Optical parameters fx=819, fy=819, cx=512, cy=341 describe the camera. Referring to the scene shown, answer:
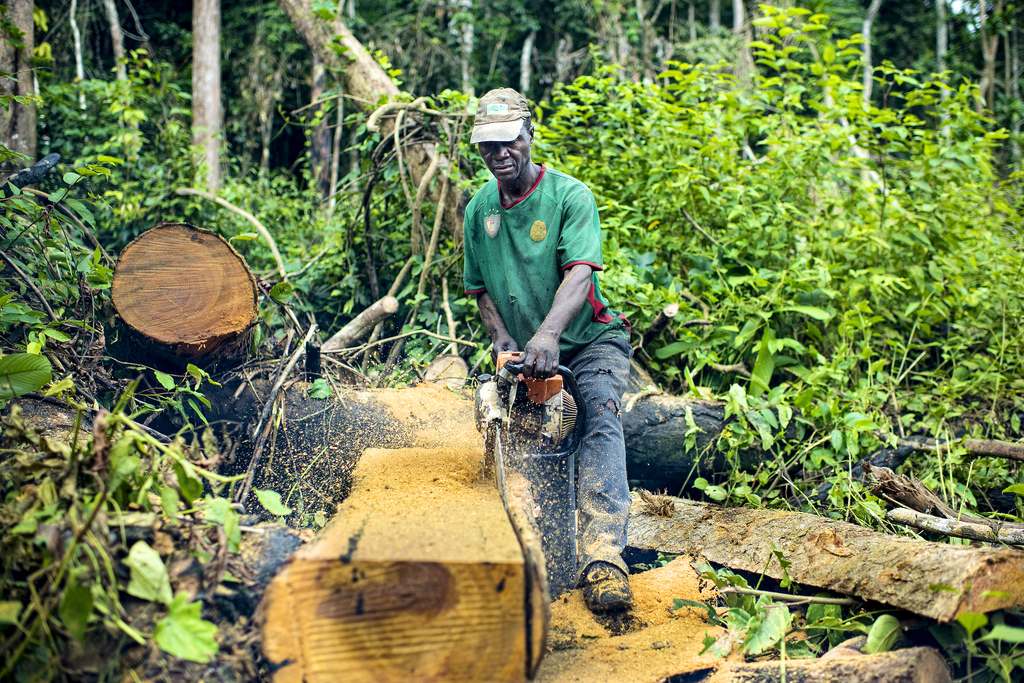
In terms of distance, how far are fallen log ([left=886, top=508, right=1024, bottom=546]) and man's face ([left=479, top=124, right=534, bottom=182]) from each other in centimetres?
216

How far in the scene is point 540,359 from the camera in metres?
3.20

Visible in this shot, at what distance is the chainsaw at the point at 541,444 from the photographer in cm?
328

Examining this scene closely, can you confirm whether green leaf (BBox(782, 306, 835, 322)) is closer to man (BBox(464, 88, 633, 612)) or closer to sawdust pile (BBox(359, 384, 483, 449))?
man (BBox(464, 88, 633, 612))

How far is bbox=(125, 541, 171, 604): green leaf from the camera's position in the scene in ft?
6.81

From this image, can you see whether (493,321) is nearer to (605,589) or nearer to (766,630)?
(605,589)

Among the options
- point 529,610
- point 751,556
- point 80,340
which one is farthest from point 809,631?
point 80,340

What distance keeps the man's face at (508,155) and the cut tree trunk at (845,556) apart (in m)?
1.84

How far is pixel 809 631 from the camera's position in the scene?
121 inches

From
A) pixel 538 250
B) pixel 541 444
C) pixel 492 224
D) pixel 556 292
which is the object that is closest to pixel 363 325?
pixel 492 224

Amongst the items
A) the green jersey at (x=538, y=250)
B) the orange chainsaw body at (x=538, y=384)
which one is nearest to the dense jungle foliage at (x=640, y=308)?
the orange chainsaw body at (x=538, y=384)

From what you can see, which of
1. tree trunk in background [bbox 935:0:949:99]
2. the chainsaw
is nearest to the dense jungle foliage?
the chainsaw

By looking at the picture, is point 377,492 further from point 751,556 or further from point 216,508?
point 751,556

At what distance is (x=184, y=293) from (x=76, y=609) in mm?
2508

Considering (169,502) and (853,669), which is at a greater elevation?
(169,502)
